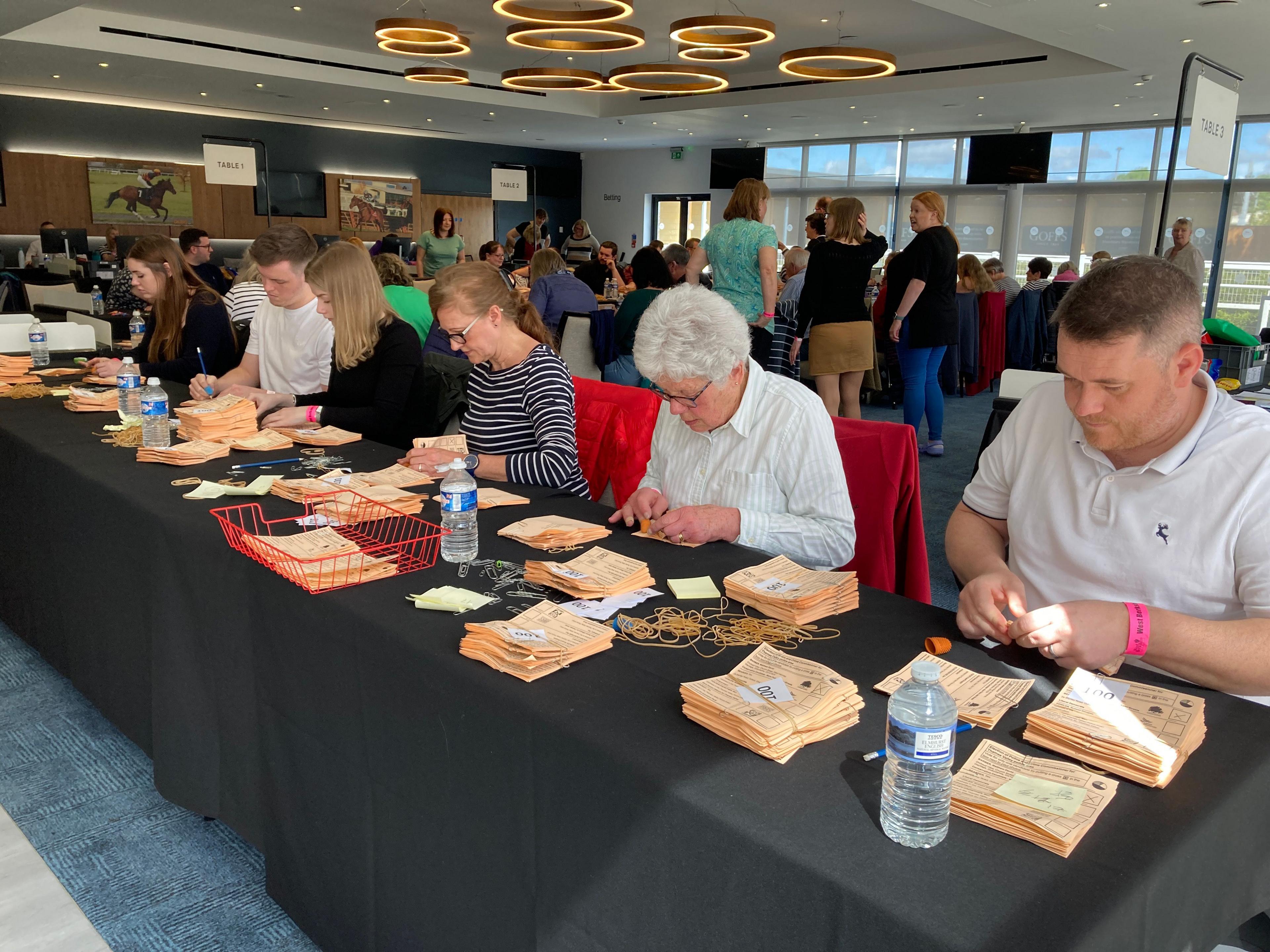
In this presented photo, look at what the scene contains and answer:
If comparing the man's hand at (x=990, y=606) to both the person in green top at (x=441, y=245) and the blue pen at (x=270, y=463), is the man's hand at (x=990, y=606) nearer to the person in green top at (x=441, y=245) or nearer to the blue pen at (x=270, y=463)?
the blue pen at (x=270, y=463)

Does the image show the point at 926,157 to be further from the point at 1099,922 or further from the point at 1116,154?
the point at 1099,922

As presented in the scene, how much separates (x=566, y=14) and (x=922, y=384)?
13.3 ft

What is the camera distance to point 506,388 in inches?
109

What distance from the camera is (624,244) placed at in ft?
66.5

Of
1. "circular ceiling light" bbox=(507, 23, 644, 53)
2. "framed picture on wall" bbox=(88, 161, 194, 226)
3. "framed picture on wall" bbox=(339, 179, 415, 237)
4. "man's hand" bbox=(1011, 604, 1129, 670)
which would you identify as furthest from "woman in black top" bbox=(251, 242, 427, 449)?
"framed picture on wall" bbox=(339, 179, 415, 237)

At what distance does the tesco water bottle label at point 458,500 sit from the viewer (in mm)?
1834

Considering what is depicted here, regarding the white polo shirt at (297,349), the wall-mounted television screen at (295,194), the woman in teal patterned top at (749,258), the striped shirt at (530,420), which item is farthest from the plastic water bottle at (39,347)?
the wall-mounted television screen at (295,194)

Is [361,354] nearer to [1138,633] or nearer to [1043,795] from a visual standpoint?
[1138,633]

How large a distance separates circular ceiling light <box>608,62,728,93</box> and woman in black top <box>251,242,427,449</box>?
6681 millimetres

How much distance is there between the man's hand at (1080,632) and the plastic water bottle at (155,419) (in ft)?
8.09

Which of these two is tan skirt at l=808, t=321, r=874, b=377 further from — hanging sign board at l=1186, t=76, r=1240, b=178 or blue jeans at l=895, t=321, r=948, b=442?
hanging sign board at l=1186, t=76, r=1240, b=178

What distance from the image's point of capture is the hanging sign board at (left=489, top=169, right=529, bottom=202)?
37.1ft

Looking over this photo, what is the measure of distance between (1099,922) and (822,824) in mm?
281

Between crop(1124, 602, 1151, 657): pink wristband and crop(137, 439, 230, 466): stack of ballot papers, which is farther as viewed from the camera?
crop(137, 439, 230, 466): stack of ballot papers
